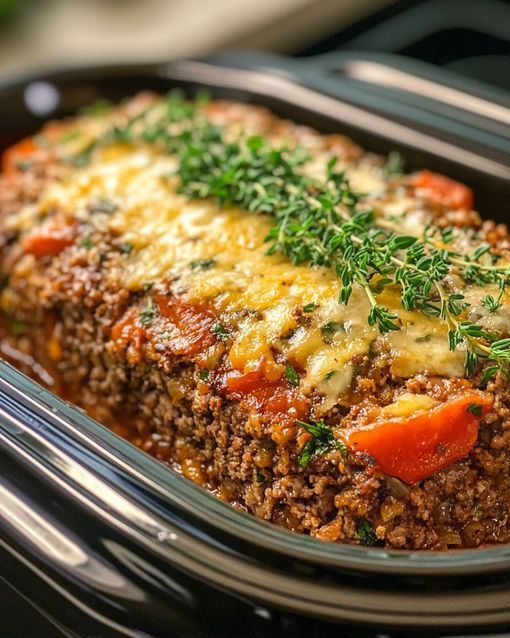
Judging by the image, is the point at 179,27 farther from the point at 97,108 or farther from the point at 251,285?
the point at 251,285

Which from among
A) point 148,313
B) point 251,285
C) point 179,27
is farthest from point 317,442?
point 179,27

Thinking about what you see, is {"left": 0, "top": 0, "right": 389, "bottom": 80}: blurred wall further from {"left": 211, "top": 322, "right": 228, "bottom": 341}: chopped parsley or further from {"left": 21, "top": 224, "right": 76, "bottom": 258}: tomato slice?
{"left": 211, "top": 322, "right": 228, "bottom": 341}: chopped parsley

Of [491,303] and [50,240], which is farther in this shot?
[50,240]

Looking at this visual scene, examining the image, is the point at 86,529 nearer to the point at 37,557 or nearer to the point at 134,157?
the point at 37,557

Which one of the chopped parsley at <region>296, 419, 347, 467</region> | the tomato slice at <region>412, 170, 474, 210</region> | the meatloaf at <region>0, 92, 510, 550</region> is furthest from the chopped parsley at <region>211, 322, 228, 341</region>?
the tomato slice at <region>412, 170, 474, 210</region>

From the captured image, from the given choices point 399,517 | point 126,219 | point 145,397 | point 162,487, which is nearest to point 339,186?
point 126,219

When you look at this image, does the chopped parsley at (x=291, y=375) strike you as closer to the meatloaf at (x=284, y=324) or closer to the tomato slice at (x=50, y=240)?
the meatloaf at (x=284, y=324)
